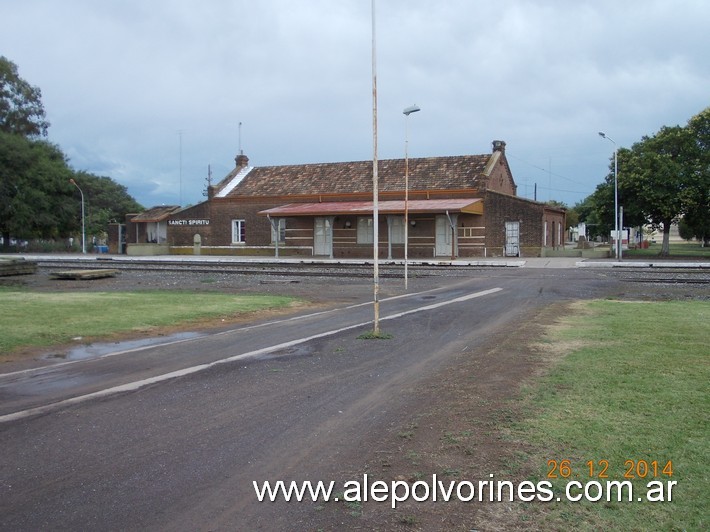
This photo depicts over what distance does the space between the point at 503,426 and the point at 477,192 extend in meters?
39.0

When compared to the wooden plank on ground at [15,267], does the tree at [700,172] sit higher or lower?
higher

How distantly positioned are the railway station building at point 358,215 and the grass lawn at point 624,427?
2942 centimetres

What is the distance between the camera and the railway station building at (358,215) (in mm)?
42625

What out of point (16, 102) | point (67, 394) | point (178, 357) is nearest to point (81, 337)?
point (178, 357)

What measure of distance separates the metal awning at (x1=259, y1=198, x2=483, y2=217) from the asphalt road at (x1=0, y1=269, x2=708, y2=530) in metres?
28.6

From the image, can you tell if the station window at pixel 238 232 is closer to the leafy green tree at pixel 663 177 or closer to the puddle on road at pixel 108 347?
the leafy green tree at pixel 663 177

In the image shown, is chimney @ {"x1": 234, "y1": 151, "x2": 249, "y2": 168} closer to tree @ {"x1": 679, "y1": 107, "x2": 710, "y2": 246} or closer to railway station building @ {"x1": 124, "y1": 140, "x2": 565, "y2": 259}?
railway station building @ {"x1": 124, "y1": 140, "x2": 565, "y2": 259}

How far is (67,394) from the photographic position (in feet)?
24.1

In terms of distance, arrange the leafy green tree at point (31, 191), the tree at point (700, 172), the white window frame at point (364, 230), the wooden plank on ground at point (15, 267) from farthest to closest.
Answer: the leafy green tree at point (31, 191)
the white window frame at point (364, 230)
the tree at point (700, 172)
the wooden plank on ground at point (15, 267)

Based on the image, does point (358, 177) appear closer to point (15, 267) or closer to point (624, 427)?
point (15, 267)

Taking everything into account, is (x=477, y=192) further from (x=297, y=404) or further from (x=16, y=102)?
(x=16, y=102)

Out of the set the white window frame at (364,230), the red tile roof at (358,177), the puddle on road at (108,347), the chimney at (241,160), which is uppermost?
the chimney at (241,160)

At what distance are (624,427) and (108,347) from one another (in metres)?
8.32

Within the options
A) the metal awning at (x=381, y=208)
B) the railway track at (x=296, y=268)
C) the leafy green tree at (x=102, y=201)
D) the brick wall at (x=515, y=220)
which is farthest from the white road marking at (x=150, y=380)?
the leafy green tree at (x=102, y=201)
